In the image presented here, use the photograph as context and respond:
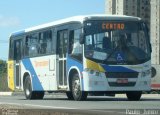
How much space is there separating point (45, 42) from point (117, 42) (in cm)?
434

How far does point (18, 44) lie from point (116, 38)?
7849 millimetres

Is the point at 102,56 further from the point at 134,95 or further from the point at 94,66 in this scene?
the point at 134,95

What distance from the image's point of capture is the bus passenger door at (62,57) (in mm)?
25203

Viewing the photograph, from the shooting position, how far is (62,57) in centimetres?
2547

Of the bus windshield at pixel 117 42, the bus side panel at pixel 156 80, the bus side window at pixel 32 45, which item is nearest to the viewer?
the bus windshield at pixel 117 42

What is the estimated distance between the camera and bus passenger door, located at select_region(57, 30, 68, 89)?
25.2m

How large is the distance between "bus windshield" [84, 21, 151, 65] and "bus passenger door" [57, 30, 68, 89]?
5.73ft

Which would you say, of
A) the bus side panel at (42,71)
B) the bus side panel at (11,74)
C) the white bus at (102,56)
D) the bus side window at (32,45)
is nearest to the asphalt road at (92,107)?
the white bus at (102,56)

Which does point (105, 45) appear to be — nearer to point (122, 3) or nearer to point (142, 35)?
point (142, 35)

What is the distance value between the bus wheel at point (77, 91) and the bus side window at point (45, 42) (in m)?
2.66

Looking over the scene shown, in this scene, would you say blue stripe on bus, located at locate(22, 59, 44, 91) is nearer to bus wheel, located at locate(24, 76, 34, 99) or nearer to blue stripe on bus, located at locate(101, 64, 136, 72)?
bus wheel, located at locate(24, 76, 34, 99)

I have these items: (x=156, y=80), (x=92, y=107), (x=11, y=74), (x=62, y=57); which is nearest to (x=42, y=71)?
(x=62, y=57)

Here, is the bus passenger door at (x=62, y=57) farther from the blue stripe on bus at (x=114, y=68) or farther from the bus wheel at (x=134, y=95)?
the bus wheel at (x=134, y=95)

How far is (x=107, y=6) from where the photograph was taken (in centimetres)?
8144
